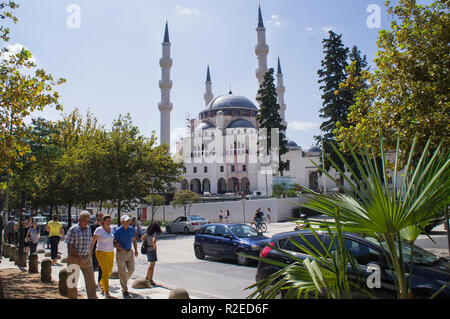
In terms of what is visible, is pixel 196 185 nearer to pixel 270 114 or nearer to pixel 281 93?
pixel 281 93

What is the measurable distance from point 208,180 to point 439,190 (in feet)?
245

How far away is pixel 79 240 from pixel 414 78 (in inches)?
387

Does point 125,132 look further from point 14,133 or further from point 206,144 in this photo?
point 206,144

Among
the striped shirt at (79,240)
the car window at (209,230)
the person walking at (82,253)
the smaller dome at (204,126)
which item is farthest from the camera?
the smaller dome at (204,126)

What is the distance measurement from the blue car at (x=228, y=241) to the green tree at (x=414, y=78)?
4556 mm

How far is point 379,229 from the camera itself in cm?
292

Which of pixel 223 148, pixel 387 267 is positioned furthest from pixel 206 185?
pixel 387 267

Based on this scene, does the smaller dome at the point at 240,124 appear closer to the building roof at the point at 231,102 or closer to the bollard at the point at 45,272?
the building roof at the point at 231,102

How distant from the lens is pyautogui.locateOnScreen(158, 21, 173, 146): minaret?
6159cm

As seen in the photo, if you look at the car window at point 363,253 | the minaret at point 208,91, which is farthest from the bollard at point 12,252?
the minaret at point 208,91

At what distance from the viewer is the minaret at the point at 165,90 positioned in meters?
61.6

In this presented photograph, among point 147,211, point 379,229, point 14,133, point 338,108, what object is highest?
point 338,108

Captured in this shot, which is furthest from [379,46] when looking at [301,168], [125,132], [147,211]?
[301,168]
